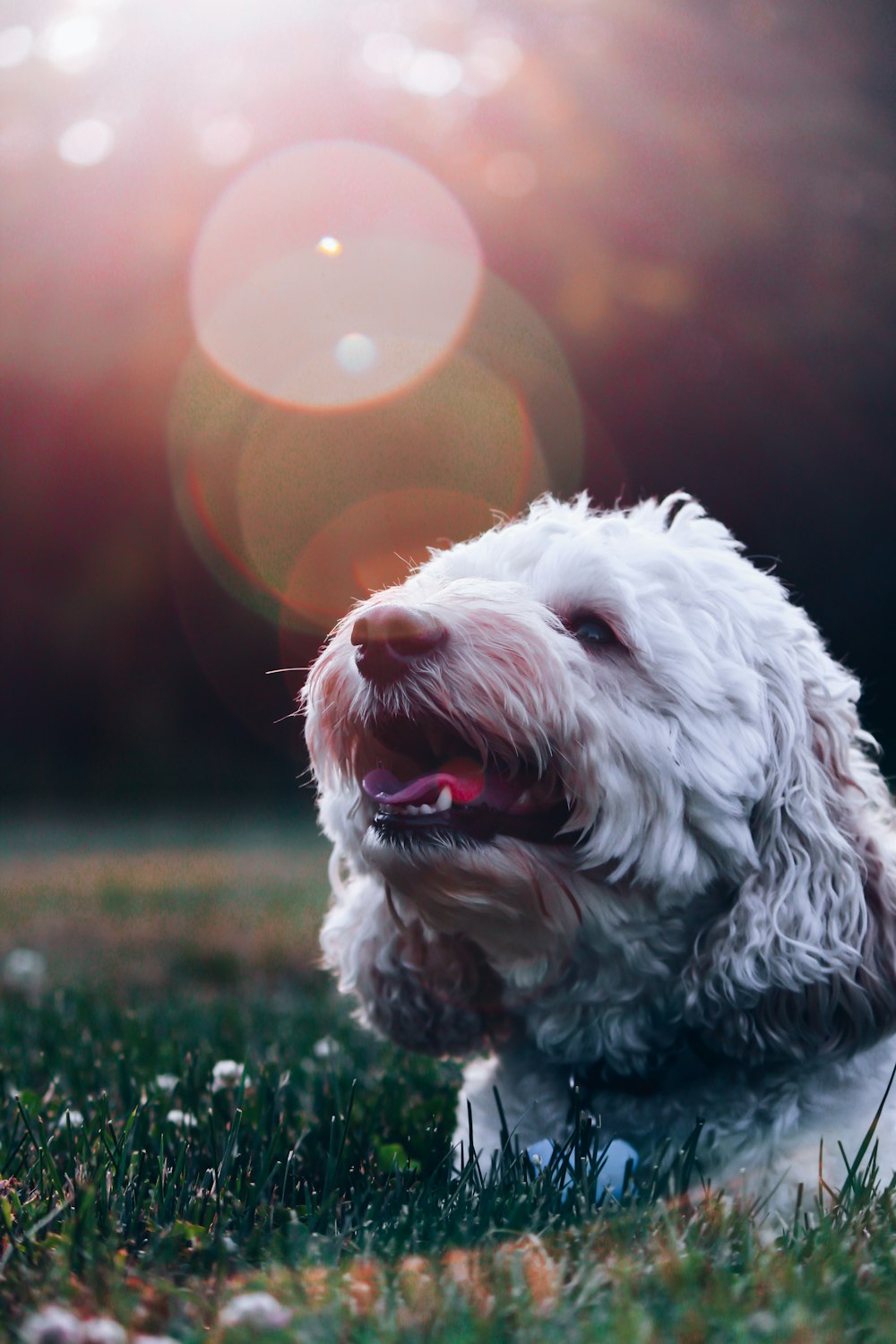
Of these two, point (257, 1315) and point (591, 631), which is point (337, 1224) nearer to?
point (257, 1315)

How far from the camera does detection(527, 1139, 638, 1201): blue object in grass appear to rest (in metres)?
2.01

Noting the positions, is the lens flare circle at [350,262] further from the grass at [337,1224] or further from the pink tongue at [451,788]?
the pink tongue at [451,788]

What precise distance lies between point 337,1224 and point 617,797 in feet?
2.84

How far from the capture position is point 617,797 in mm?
2191

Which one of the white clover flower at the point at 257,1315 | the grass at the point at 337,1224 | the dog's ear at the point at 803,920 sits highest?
the dog's ear at the point at 803,920

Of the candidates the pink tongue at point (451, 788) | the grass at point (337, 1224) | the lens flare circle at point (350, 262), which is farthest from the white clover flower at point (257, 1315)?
the lens flare circle at point (350, 262)

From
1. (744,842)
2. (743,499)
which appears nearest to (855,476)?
(743,499)

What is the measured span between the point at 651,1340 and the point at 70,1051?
2311 millimetres

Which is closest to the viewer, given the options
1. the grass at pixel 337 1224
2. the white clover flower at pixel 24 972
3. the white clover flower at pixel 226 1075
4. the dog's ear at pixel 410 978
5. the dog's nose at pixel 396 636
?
the grass at pixel 337 1224

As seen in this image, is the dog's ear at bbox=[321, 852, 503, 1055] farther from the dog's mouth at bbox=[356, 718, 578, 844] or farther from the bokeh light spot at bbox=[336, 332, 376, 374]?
the bokeh light spot at bbox=[336, 332, 376, 374]

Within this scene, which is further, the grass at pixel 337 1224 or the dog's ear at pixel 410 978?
the dog's ear at pixel 410 978

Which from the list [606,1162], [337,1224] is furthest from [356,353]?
[337,1224]

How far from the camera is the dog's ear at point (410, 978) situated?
2553mm

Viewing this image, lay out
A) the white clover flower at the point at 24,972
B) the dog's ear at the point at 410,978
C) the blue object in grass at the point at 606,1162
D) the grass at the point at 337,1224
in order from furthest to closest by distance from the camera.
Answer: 1. the white clover flower at the point at 24,972
2. the dog's ear at the point at 410,978
3. the blue object in grass at the point at 606,1162
4. the grass at the point at 337,1224
